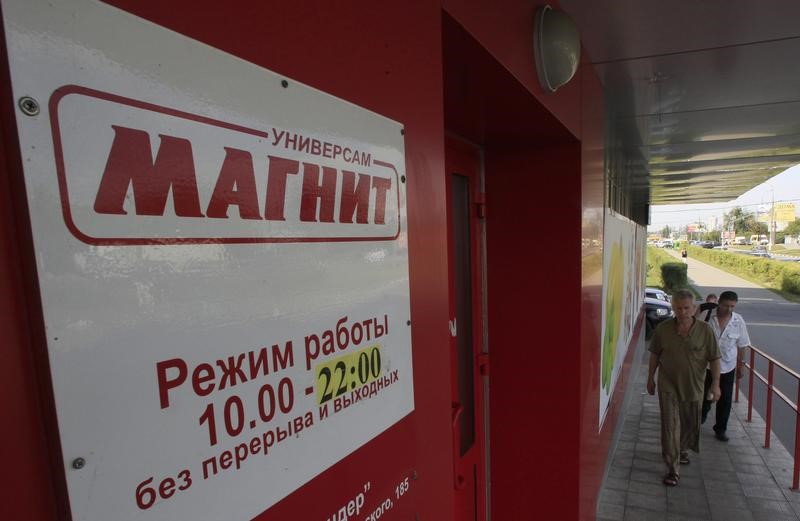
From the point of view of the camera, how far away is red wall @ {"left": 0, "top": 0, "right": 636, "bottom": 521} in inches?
21.9

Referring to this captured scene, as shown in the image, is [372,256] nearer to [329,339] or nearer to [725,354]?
[329,339]

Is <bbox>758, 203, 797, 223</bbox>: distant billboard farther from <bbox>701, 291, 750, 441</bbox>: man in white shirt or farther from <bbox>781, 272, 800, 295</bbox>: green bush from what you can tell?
<bbox>701, 291, 750, 441</bbox>: man in white shirt

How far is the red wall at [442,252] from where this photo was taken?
1.82 ft

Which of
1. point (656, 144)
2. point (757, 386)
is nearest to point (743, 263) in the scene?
point (757, 386)

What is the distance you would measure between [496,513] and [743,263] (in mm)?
35700

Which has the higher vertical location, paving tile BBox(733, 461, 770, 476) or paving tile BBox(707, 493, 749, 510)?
paving tile BBox(707, 493, 749, 510)

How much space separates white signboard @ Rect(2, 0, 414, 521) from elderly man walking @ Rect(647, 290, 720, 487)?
3.99 m

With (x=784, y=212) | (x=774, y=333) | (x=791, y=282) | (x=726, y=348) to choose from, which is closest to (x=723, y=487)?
(x=726, y=348)

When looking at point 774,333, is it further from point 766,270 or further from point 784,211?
point 784,211

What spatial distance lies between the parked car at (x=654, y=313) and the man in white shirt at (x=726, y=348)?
884cm

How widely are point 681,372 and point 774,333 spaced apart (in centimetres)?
1213

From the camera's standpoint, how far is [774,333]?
1277cm

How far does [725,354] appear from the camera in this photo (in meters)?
4.97

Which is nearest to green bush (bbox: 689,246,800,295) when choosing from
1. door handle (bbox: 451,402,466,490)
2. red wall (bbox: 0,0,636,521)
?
red wall (bbox: 0,0,636,521)
